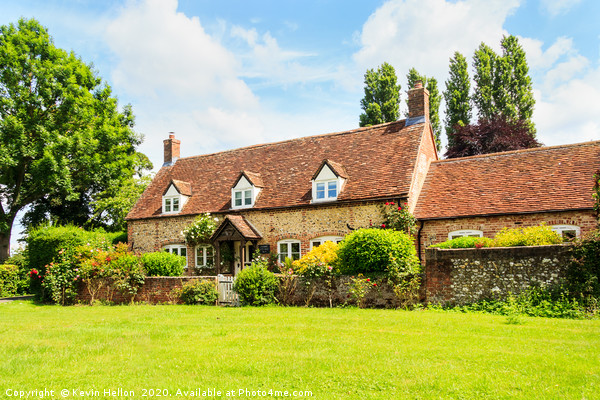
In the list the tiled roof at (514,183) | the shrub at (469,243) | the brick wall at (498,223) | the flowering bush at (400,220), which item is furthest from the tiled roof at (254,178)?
the shrub at (469,243)

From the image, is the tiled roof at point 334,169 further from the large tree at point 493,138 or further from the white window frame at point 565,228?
the large tree at point 493,138

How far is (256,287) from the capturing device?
16875 millimetres

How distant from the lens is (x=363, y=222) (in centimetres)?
2122

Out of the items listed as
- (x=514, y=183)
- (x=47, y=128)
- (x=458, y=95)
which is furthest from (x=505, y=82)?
(x=47, y=128)

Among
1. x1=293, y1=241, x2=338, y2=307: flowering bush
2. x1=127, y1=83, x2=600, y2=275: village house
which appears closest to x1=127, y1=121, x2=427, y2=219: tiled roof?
x1=127, y1=83, x2=600, y2=275: village house

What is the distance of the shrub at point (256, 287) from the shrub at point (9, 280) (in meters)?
16.6

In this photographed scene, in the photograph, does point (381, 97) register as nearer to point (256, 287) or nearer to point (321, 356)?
point (256, 287)

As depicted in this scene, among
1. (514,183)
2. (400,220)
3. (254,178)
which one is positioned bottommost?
(400,220)

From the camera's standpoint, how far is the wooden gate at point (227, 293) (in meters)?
17.6

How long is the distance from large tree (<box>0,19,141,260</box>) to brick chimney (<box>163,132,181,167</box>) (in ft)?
19.0

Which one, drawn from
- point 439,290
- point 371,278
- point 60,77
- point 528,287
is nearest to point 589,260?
point 528,287

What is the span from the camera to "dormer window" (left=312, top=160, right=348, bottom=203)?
22.4m

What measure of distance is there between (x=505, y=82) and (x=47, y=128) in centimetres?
3600

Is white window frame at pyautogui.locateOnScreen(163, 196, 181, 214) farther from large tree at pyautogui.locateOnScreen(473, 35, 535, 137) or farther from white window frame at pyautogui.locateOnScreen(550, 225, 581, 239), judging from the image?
large tree at pyautogui.locateOnScreen(473, 35, 535, 137)
